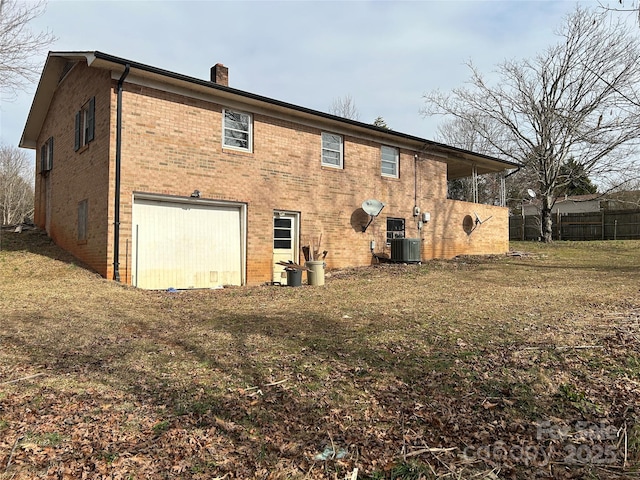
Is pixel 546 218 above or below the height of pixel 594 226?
above

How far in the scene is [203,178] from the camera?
11461 millimetres

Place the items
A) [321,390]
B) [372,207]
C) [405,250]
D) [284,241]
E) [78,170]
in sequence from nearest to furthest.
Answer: [321,390]
[78,170]
[284,241]
[372,207]
[405,250]

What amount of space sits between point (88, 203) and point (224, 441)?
1034 centimetres

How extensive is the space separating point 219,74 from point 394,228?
793 centimetres

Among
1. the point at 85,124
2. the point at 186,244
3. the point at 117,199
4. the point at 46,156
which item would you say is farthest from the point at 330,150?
the point at 46,156

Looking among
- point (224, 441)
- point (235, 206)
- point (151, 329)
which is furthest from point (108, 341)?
point (235, 206)

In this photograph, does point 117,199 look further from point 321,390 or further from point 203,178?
point 321,390

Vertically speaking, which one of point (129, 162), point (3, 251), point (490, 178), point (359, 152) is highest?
point (490, 178)

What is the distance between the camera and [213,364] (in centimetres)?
464

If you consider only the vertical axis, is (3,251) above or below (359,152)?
below

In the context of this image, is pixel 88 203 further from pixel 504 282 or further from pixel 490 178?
pixel 490 178

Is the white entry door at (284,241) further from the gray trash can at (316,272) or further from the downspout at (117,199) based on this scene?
the downspout at (117,199)

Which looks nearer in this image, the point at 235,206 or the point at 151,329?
the point at 151,329

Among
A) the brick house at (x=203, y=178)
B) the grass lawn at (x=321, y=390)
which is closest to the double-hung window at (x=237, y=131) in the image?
the brick house at (x=203, y=178)
